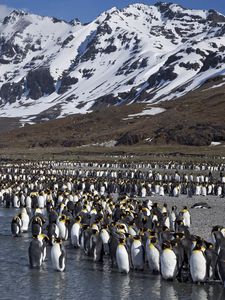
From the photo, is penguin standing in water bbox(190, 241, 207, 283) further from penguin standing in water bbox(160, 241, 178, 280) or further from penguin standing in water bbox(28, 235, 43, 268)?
penguin standing in water bbox(28, 235, 43, 268)

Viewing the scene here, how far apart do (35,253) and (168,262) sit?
12.4ft

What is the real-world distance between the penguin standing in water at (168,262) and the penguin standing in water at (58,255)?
272cm

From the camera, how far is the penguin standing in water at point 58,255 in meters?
15.8

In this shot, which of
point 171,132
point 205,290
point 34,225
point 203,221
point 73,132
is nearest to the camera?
point 205,290

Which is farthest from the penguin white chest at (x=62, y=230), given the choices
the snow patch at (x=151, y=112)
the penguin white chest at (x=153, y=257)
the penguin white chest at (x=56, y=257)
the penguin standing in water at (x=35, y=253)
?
the snow patch at (x=151, y=112)

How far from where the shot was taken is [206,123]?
101m

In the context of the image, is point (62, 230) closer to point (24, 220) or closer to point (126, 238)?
point (24, 220)

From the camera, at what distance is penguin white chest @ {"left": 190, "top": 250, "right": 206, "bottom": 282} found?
14.1 m

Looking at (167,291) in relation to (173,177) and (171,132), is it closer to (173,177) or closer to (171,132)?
(173,177)

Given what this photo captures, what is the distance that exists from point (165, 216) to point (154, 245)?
5333mm

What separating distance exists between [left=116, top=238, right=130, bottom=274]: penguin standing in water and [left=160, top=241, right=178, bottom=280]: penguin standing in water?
46.8 inches

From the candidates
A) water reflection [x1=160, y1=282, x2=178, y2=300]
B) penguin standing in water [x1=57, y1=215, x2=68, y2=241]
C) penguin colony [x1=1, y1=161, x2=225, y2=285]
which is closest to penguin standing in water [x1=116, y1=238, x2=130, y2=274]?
penguin colony [x1=1, y1=161, x2=225, y2=285]

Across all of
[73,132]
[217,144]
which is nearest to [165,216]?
[217,144]

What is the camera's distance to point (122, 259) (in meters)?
15.6
